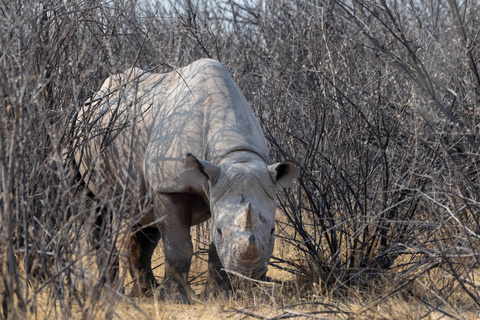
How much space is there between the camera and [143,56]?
9.00 meters

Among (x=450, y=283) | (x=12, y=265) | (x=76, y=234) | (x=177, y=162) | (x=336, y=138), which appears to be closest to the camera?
(x=12, y=265)

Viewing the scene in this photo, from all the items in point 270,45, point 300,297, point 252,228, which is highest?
point 270,45

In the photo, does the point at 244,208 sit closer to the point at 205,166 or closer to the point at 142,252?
the point at 205,166

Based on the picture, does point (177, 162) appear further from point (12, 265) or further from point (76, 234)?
point (12, 265)

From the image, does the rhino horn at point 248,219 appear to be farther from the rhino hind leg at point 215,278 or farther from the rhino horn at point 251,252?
the rhino hind leg at point 215,278

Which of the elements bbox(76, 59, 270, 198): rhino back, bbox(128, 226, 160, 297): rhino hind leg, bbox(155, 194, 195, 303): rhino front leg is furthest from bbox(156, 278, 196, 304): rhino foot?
bbox(128, 226, 160, 297): rhino hind leg

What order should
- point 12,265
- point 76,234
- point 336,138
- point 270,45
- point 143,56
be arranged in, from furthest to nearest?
point 270,45 < point 143,56 < point 336,138 < point 76,234 < point 12,265

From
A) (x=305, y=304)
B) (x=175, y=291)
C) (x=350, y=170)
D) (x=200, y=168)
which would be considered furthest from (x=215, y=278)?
(x=350, y=170)

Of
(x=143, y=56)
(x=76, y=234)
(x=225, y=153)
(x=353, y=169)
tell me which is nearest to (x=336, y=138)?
(x=353, y=169)

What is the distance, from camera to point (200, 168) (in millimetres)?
4898

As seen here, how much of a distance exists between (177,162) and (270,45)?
4.69m

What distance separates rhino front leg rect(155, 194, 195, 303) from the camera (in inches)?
210

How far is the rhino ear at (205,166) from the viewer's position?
4.83m

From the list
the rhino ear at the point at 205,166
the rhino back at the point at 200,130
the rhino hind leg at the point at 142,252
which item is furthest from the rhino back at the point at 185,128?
the rhino hind leg at the point at 142,252
